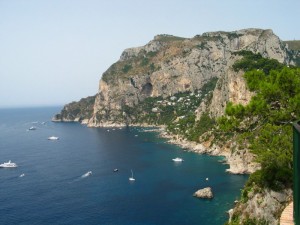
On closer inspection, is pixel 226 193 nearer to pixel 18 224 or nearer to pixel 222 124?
pixel 18 224

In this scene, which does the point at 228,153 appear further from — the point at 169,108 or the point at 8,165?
the point at 169,108

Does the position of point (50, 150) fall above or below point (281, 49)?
below

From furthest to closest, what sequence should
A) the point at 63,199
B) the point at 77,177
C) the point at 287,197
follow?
the point at 77,177 < the point at 63,199 < the point at 287,197

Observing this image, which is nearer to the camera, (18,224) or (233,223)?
(233,223)

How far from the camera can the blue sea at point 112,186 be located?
57.2 meters

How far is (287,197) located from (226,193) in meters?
34.5

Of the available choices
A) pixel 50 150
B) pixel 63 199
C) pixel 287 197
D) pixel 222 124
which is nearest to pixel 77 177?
pixel 63 199

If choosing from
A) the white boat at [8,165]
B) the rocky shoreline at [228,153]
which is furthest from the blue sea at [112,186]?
the rocky shoreline at [228,153]

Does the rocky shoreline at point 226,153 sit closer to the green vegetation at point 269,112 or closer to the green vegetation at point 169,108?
the green vegetation at point 169,108

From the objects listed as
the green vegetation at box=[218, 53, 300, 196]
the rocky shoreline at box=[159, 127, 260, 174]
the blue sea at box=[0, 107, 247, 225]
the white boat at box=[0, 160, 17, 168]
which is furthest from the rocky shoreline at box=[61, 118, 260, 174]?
the white boat at box=[0, 160, 17, 168]

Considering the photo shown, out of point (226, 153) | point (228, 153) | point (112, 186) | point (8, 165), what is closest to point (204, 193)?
point (112, 186)

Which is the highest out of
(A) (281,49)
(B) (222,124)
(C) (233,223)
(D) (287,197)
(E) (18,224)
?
(A) (281,49)

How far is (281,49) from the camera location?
176 metres

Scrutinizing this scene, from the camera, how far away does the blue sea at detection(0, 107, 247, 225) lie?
5716cm
